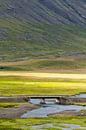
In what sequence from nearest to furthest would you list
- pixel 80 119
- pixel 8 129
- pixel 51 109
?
pixel 8 129
pixel 80 119
pixel 51 109

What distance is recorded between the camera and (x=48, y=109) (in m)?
83.4

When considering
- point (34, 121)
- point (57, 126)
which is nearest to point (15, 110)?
point (34, 121)

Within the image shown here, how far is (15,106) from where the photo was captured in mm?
83750

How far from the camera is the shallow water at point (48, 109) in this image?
76.5 metres

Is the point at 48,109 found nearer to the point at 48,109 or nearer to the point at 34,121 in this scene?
the point at 48,109

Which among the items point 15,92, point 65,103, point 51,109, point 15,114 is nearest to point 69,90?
point 15,92

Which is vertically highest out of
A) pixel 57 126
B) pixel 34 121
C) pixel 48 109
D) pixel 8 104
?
pixel 8 104

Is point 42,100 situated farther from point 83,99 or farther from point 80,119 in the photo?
point 80,119

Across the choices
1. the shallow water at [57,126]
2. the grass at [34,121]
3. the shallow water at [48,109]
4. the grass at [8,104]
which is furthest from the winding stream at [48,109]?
the shallow water at [57,126]

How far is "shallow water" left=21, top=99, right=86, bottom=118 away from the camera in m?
76.5

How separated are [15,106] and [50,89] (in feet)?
121

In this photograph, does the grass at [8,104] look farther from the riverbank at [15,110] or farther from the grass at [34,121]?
the grass at [34,121]

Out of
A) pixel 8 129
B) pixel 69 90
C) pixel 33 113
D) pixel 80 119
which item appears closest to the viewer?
pixel 8 129

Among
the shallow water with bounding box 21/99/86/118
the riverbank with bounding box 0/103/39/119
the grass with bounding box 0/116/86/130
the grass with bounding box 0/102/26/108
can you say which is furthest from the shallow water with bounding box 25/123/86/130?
the grass with bounding box 0/102/26/108
